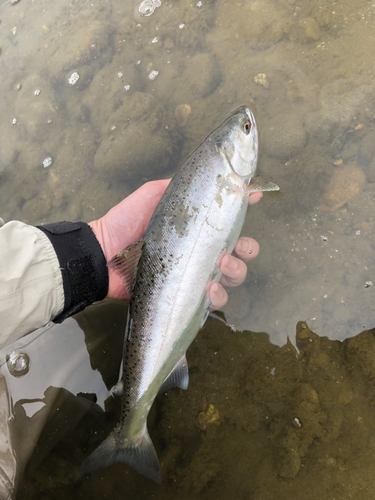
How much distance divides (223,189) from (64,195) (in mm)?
2359

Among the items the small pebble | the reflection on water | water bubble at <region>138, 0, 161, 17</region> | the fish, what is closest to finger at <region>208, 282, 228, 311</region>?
the fish

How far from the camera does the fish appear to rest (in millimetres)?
2252

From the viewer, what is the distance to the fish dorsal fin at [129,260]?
7.55ft

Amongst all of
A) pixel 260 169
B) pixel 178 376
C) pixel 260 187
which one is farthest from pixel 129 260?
pixel 260 169

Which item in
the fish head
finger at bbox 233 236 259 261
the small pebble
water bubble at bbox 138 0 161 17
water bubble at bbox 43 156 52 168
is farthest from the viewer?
water bubble at bbox 138 0 161 17

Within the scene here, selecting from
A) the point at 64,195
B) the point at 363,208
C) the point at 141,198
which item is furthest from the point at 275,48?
the point at 64,195

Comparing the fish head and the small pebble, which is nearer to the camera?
the fish head

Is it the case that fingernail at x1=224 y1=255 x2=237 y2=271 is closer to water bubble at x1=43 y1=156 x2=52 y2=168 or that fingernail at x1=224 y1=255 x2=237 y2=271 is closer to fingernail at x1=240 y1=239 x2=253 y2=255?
fingernail at x1=240 y1=239 x2=253 y2=255

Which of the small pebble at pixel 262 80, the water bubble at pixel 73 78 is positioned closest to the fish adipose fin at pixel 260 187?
the small pebble at pixel 262 80

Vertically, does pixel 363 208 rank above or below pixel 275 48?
below

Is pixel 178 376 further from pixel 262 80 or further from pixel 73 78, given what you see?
pixel 73 78

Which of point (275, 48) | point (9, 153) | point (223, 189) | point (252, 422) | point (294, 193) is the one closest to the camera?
point (223, 189)

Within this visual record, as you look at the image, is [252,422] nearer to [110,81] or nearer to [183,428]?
[183,428]

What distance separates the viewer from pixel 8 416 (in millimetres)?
2791
